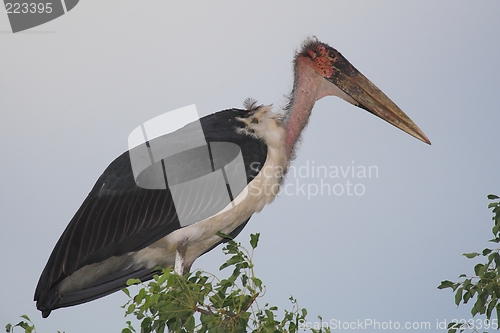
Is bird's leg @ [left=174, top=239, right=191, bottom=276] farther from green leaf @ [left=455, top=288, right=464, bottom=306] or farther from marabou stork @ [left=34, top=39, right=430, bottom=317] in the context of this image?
green leaf @ [left=455, top=288, right=464, bottom=306]

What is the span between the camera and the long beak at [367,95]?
A: 514 centimetres

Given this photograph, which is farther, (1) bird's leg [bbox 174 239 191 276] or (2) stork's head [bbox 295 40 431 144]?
(2) stork's head [bbox 295 40 431 144]

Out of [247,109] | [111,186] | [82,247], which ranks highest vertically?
[247,109]

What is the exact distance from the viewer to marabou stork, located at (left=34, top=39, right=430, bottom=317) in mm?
4492

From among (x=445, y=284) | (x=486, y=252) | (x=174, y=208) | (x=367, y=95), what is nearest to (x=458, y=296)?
(x=445, y=284)

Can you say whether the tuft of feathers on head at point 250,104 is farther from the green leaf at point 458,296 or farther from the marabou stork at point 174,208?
the green leaf at point 458,296

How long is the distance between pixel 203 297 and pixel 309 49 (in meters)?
2.63

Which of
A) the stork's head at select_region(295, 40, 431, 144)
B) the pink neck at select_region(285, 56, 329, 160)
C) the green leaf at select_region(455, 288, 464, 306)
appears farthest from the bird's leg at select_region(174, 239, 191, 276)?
the green leaf at select_region(455, 288, 464, 306)

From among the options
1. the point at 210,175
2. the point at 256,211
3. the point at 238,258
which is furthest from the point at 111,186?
the point at 238,258

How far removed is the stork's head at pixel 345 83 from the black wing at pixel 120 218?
3.12 ft

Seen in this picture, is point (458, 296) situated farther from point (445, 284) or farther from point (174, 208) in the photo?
point (174, 208)

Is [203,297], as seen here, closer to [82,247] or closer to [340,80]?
[82,247]

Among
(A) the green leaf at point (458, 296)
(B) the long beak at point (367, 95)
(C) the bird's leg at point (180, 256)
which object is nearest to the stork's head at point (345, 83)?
(B) the long beak at point (367, 95)

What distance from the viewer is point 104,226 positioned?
14.7 ft
